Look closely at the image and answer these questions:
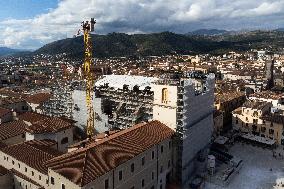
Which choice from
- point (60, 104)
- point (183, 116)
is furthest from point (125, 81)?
point (183, 116)

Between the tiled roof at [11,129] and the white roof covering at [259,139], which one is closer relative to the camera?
the tiled roof at [11,129]

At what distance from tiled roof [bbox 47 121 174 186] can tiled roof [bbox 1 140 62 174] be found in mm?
9680

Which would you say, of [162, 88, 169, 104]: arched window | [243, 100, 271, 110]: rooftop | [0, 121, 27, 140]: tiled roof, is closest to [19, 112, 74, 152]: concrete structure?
[0, 121, 27, 140]: tiled roof

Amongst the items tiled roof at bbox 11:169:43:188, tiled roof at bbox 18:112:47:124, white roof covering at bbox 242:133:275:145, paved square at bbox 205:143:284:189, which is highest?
tiled roof at bbox 18:112:47:124

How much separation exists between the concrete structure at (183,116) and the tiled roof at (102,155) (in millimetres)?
4996

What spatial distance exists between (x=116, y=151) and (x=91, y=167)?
609cm

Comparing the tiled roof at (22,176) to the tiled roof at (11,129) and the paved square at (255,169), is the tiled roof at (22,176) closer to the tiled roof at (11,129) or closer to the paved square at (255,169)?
the tiled roof at (11,129)

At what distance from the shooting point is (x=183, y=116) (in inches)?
2359

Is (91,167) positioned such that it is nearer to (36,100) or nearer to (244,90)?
(36,100)

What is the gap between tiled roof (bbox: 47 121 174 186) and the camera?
41.9m

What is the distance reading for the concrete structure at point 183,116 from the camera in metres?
60.3

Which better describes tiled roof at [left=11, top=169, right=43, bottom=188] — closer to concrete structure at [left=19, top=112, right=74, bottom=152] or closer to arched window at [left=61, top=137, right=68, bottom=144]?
concrete structure at [left=19, top=112, right=74, bottom=152]

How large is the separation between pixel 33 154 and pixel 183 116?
27.2 m

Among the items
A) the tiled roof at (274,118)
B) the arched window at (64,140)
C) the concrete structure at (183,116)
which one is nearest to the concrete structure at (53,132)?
the arched window at (64,140)
